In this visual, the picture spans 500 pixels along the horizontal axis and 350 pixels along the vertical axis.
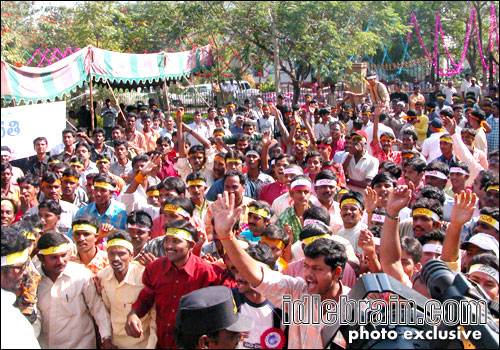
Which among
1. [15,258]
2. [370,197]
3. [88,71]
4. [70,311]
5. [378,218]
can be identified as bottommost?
[70,311]

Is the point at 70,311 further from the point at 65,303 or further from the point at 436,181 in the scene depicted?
the point at 436,181

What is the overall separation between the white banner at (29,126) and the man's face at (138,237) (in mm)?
4309

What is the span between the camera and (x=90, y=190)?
6.43 metres

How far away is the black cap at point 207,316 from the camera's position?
251cm

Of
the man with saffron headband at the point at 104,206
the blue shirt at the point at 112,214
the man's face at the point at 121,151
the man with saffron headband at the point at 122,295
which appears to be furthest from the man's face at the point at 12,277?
the man's face at the point at 121,151

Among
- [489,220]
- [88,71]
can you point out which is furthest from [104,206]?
[88,71]

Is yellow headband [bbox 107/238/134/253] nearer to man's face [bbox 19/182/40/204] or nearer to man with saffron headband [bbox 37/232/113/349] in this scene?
man with saffron headband [bbox 37/232/113/349]

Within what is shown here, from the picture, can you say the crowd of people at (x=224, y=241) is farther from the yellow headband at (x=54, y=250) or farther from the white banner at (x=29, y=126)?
the white banner at (x=29, y=126)

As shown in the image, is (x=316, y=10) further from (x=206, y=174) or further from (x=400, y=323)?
(x=400, y=323)

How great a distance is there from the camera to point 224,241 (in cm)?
303

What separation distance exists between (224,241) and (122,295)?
1.39 m

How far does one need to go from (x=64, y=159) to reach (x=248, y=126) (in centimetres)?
297

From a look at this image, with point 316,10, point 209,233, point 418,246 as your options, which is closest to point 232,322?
point 418,246

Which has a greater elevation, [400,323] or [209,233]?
[400,323]
